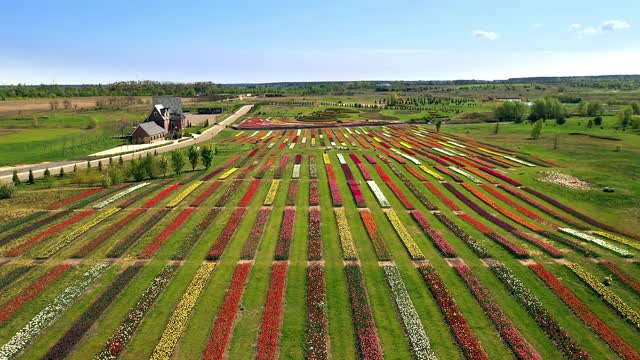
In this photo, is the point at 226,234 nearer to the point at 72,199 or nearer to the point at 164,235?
the point at 164,235

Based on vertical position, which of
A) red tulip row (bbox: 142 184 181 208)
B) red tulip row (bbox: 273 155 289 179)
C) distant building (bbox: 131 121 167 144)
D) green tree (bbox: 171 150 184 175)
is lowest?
red tulip row (bbox: 142 184 181 208)

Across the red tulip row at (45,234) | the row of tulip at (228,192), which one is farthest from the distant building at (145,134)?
the red tulip row at (45,234)

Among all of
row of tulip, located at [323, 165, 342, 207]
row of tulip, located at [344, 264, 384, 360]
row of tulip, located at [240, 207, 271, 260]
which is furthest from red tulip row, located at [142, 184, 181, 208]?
→ row of tulip, located at [344, 264, 384, 360]

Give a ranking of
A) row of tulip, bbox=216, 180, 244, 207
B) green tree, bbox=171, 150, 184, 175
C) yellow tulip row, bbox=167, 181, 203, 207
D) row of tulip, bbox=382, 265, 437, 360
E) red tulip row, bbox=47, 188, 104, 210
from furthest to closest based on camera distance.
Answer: green tree, bbox=171, 150, 184, 175 → row of tulip, bbox=216, 180, 244, 207 → yellow tulip row, bbox=167, 181, 203, 207 → red tulip row, bbox=47, 188, 104, 210 → row of tulip, bbox=382, 265, 437, 360

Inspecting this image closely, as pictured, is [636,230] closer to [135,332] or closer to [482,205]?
[482,205]

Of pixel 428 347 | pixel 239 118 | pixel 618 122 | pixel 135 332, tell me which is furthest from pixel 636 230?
pixel 239 118

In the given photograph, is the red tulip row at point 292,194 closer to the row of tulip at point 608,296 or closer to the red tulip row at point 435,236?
the red tulip row at point 435,236

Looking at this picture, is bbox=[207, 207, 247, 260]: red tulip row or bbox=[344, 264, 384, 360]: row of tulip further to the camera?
bbox=[207, 207, 247, 260]: red tulip row

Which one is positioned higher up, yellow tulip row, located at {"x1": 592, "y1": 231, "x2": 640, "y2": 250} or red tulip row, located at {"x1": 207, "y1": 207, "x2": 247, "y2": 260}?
red tulip row, located at {"x1": 207, "y1": 207, "x2": 247, "y2": 260}

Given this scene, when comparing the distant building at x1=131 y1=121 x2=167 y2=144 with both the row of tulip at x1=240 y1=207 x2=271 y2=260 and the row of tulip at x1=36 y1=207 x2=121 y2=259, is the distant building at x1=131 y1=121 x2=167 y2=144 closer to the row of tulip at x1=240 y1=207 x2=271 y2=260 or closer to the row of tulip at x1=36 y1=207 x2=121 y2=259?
the row of tulip at x1=36 y1=207 x2=121 y2=259
